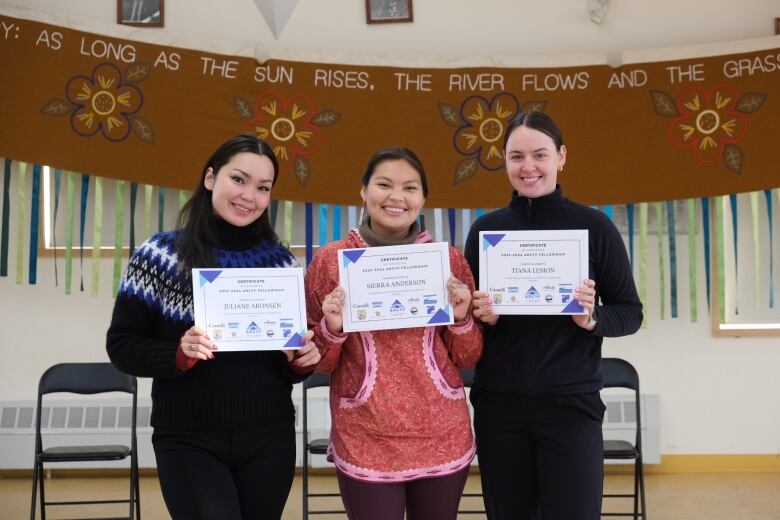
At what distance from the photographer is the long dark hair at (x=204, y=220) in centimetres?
217

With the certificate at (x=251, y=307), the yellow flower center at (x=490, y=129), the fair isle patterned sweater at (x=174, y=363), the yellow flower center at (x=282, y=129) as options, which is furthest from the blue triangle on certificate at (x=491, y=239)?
the yellow flower center at (x=282, y=129)

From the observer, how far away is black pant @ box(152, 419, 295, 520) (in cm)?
203

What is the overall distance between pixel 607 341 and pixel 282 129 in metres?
2.50

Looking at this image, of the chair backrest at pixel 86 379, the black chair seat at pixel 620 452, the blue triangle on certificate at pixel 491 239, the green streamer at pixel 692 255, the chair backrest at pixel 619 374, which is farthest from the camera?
the green streamer at pixel 692 255

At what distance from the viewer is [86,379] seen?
177 inches

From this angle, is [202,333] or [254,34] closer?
[202,333]

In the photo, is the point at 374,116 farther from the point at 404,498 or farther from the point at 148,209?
the point at 404,498

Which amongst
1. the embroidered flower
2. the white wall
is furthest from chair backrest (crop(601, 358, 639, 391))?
the embroidered flower

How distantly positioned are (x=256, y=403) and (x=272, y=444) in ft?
0.37

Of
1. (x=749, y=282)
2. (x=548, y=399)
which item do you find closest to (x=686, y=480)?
(x=749, y=282)

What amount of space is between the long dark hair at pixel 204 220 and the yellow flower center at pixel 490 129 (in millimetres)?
2951

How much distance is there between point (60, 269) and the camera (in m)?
5.45

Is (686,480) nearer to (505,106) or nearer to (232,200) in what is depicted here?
(505,106)

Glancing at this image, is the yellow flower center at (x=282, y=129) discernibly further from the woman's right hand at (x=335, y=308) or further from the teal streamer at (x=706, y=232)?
the woman's right hand at (x=335, y=308)
